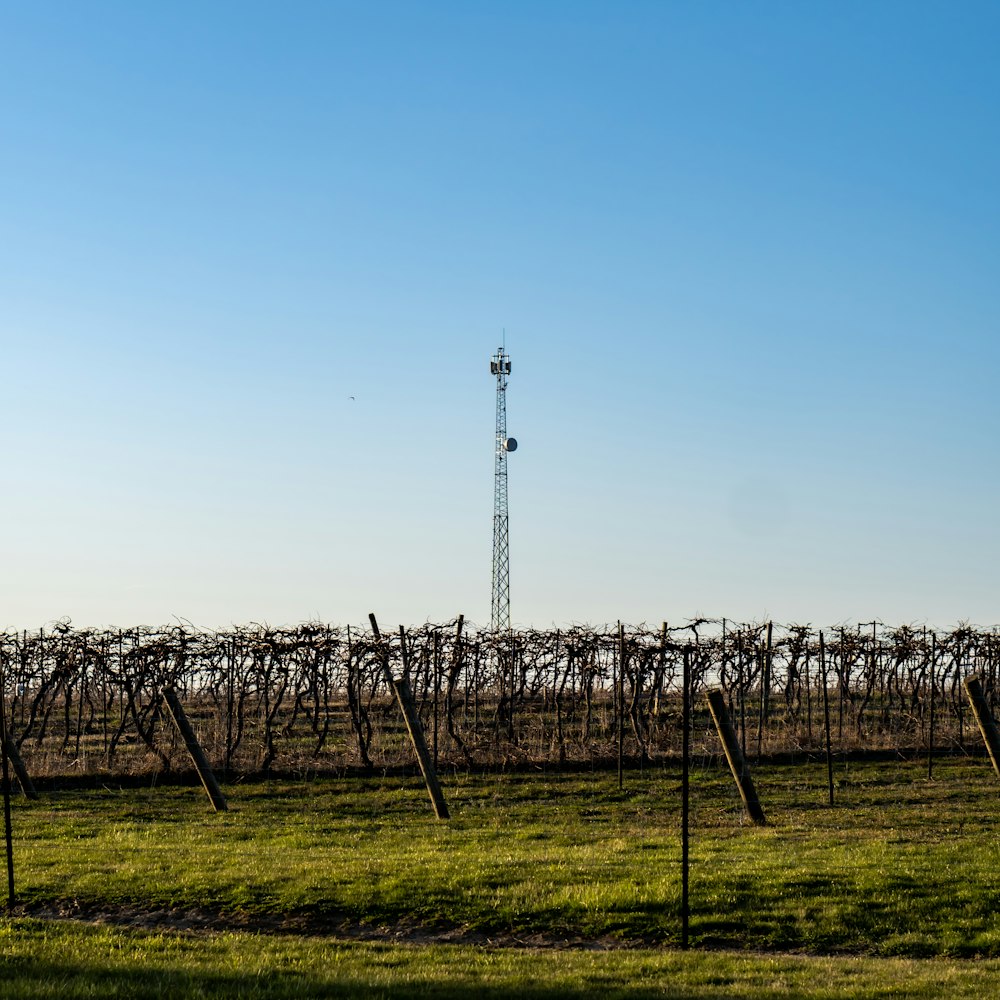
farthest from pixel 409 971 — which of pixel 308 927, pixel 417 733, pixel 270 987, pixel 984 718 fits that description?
pixel 984 718

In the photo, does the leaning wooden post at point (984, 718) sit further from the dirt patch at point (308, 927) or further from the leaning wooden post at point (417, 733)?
the dirt patch at point (308, 927)

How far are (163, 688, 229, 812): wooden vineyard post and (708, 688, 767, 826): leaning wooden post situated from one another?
860cm

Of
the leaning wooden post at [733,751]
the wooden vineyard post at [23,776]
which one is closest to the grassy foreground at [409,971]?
the leaning wooden post at [733,751]

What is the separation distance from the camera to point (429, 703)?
27.1m

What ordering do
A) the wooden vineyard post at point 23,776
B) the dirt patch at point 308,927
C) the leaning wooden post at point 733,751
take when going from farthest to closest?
the wooden vineyard post at point 23,776
the leaning wooden post at point 733,751
the dirt patch at point 308,927

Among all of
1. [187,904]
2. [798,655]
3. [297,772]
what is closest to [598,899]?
[187,904]

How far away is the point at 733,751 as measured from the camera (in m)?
16.4

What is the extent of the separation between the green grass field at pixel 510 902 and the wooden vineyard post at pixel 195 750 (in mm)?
442

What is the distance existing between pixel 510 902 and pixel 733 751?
17.7 feet

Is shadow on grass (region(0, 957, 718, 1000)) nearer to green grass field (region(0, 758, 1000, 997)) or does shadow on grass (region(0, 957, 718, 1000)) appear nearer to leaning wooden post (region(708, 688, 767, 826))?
green grass field (region(0, 758, 1000, 997))

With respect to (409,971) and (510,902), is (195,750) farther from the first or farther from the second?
(409,971)

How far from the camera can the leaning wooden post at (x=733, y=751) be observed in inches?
626

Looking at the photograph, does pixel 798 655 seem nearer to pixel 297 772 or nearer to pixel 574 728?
pixel 574 728

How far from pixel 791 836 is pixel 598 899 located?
4.80m
